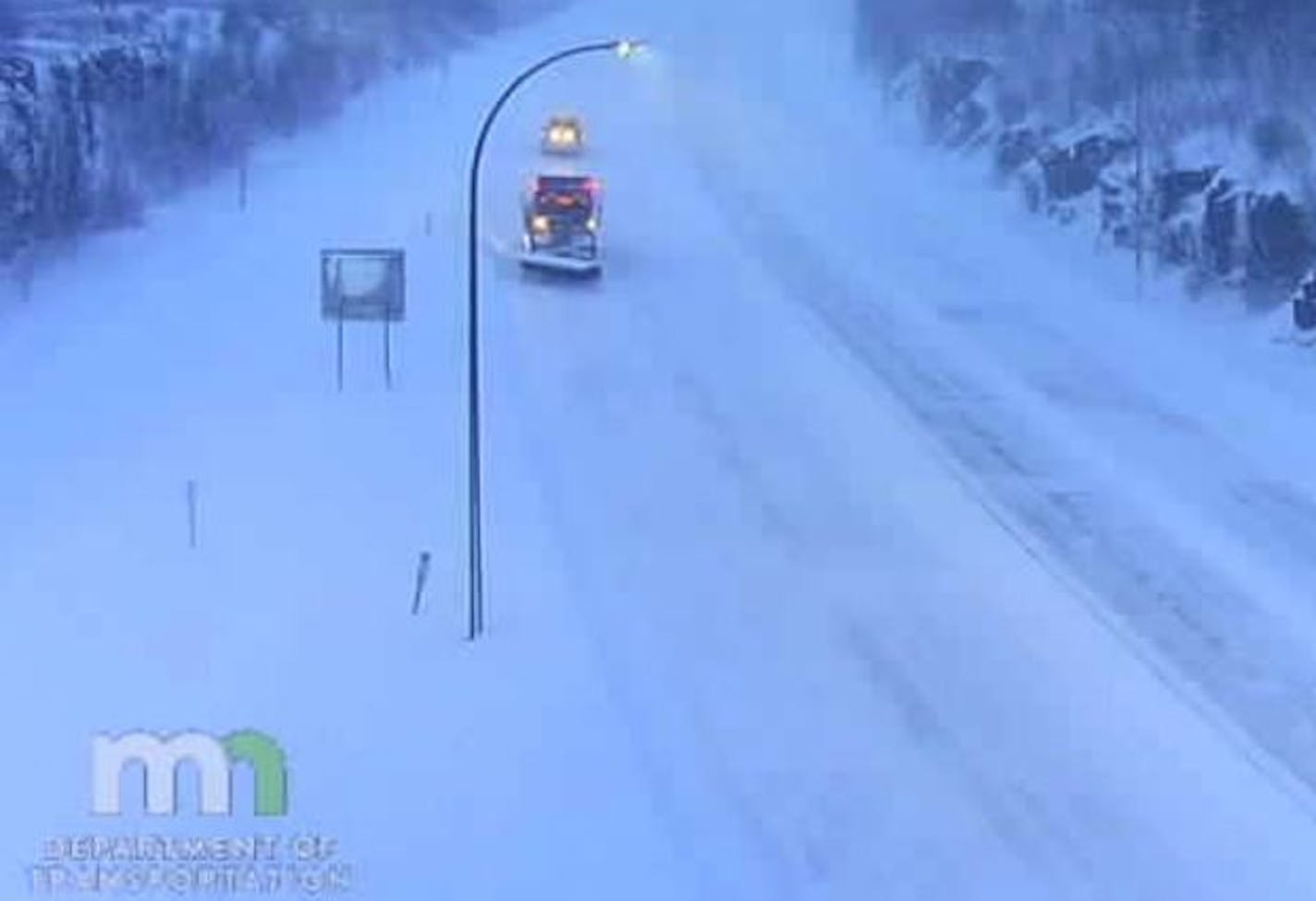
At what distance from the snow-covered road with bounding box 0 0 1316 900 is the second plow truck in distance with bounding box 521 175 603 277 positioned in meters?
0.87

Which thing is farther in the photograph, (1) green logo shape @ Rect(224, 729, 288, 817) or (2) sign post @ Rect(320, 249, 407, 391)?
(2) sign post @ Rect(320, 249, 407, 391)

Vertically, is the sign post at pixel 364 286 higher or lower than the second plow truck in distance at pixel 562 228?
higher

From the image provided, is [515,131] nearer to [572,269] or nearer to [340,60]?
[340,60]

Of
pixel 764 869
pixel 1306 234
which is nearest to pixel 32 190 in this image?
pixel 1306 234

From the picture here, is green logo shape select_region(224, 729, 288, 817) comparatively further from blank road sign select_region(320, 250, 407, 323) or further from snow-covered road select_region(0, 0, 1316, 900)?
blank road sign select_region(320, 250, 407, 323)

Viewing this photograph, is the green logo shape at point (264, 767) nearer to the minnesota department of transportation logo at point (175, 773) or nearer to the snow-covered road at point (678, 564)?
the minnesota department of transportation logo at point (175, 773)

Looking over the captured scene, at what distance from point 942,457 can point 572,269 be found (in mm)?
12274

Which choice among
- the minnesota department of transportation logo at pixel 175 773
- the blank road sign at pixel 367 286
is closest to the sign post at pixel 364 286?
the blank road sign at pixel 367 286

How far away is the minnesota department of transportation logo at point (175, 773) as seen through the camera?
1119 centimetres

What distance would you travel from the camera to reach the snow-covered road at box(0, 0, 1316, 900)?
1445cm

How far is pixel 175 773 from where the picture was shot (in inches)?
453

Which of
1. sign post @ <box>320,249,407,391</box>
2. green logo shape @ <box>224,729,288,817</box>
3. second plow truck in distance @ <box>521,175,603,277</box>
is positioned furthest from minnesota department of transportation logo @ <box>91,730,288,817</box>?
second plow truck in distance @ <box>521,175,603,277</box>

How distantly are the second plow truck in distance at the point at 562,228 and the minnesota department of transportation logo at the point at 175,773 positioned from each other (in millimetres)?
26165

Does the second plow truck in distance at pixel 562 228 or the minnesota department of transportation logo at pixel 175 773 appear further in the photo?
the second plow truck in distance at pixel 562 228
